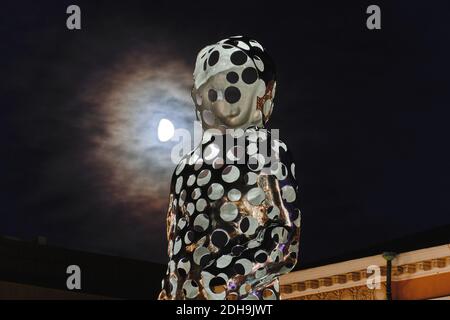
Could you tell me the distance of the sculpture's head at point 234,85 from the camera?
7082mm

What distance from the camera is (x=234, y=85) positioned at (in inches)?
279

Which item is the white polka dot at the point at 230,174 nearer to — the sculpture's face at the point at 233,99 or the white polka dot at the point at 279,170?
the white polka dot at the point at 279,170

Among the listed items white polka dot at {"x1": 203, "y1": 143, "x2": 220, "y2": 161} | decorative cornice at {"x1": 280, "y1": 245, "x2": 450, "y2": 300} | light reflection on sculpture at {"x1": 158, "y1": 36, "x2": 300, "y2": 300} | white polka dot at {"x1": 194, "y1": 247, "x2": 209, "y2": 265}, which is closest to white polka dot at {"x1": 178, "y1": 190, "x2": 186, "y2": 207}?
light reflection on sculpture at {"x1": 158, "y1": 36, "x2": 300, "y2": 300}

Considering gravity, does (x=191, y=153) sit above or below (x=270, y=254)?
above

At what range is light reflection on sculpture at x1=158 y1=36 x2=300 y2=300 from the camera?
6699 millimetres

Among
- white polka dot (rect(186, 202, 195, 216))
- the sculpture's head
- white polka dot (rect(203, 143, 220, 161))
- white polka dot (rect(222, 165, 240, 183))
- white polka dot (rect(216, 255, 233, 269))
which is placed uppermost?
the sculpture's head

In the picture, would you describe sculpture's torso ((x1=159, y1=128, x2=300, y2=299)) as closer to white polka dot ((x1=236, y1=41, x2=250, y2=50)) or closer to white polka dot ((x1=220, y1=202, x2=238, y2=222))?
white polka dot ((x1=220, y1=202, x2=238, y2=222))

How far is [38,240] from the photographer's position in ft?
106

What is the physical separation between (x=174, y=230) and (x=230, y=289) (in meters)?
0.74

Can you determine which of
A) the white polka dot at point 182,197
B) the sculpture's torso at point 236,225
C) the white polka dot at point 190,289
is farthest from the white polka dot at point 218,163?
the white polka dot at point 190,289
